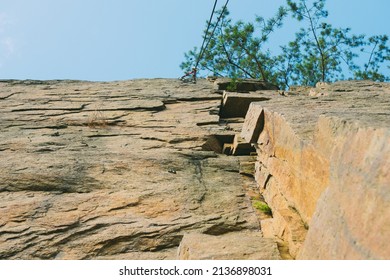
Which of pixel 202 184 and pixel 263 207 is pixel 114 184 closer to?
pixel 202 184

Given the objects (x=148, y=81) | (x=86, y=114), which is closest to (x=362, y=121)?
(x=86, y=114)

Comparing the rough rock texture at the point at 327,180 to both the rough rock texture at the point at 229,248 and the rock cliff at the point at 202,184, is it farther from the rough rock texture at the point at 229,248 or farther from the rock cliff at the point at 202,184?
the rough rock texture at the point at 229,248

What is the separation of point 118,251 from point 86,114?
16.3ft

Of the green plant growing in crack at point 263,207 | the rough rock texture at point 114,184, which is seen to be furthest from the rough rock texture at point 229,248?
the green plant growing in crack at point 263,207

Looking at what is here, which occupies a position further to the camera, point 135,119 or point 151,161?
point 135,119

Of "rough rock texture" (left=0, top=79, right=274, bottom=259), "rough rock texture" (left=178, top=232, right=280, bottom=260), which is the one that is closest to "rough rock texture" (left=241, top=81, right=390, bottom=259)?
"rough rock texture" (left=178, top=232, right=280, bottom=260)

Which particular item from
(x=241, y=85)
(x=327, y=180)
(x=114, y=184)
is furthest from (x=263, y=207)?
(x=241, y=85)

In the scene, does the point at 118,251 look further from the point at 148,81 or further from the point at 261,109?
the point at 148,81

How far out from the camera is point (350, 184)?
234 centimetres

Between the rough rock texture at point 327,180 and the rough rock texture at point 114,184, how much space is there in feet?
1.71

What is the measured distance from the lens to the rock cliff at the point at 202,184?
2.38 meters

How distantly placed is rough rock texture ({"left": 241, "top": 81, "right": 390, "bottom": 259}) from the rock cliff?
1 cm

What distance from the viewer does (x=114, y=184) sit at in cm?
510

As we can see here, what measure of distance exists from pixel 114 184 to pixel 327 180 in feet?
8.98
